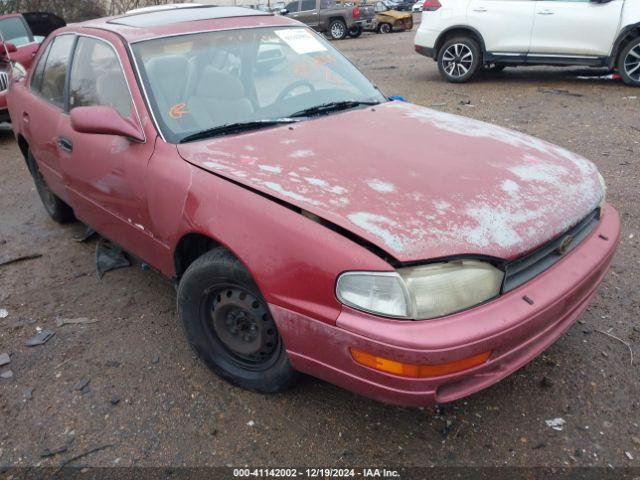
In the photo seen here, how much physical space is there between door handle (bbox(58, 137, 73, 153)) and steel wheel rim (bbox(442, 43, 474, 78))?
7244mm

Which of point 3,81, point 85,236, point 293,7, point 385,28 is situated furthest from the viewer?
point 385,28

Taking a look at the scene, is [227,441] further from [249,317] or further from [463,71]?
[463,71]

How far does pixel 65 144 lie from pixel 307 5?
17562mm

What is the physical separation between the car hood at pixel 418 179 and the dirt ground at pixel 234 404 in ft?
1.05

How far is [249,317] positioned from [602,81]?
848 centimetres

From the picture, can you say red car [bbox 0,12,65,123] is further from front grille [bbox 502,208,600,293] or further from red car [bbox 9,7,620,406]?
front grille [bbox 502,208,600,293]

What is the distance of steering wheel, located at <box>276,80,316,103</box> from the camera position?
298 cm

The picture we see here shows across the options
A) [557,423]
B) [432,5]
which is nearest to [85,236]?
[557,423]

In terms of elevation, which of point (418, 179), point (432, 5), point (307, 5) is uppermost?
point (432, 5)

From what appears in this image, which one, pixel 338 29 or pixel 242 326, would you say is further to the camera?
pixel 338 29

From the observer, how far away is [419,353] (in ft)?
5.75

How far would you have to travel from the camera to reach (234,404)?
2.47 meters

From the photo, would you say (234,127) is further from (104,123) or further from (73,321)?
(73,321)

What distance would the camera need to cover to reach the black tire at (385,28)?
806 inches
